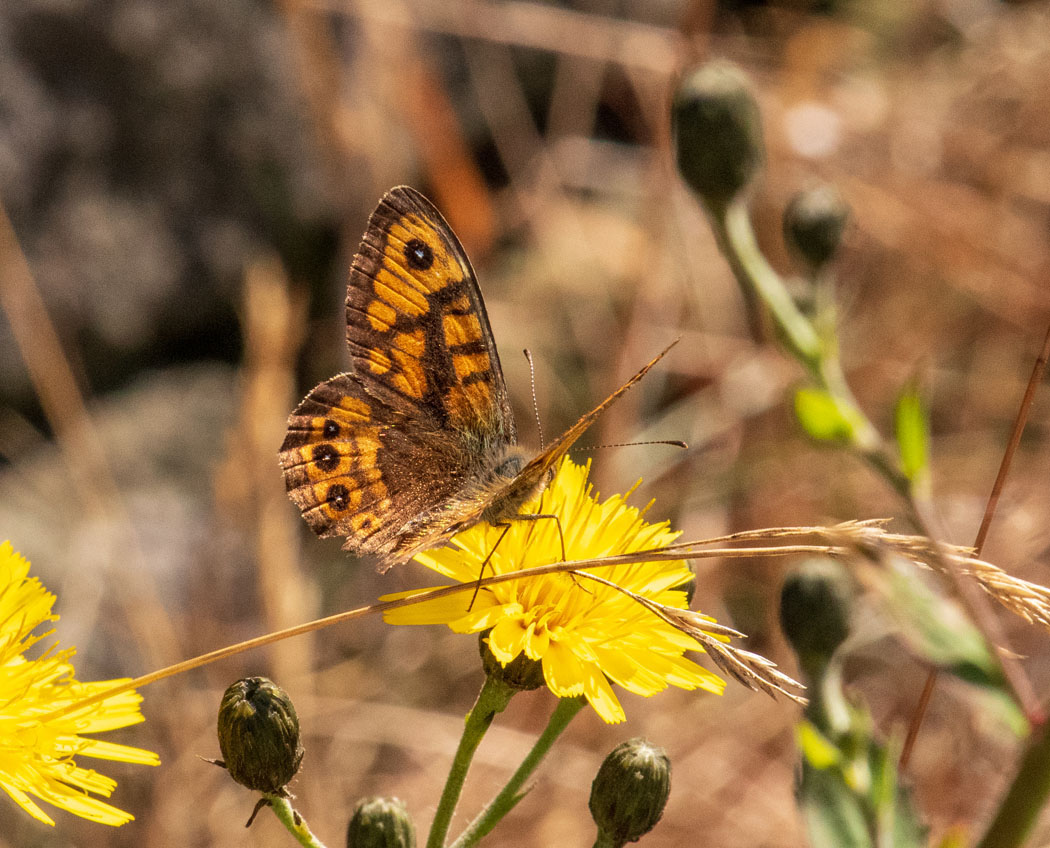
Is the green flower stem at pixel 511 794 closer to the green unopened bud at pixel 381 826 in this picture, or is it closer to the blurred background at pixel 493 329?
the green unopened bud at pixel 381 826

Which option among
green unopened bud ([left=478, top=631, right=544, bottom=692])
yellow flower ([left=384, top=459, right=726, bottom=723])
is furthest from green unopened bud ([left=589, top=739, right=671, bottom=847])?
green unopened bud ([left=478, top=631, right=544, bottom=692])

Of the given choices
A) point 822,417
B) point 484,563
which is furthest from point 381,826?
point 822,417

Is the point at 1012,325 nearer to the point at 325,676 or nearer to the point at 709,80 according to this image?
the point at 709,80

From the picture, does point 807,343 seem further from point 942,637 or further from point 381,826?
point 381,826

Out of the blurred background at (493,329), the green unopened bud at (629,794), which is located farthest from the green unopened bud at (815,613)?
the blurred background at (493,329)

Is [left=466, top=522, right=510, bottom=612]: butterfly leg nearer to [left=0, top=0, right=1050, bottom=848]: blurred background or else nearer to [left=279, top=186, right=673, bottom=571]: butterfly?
[left=279, top=186, right=673, bottom=571]: butterfly
